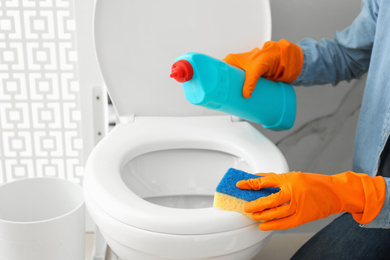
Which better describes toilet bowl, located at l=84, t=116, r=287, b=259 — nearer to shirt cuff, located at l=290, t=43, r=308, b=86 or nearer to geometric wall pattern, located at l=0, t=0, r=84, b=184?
shirt cuff, located at l=290, t=43, r=308, b=86

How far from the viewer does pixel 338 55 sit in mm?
977

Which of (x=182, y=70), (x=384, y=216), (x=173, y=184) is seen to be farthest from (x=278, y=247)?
(x=182, y=70)

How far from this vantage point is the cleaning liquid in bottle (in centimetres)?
77

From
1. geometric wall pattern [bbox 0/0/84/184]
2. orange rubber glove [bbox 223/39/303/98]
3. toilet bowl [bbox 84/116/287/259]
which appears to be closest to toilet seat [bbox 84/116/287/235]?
→ toilet bowl [bbox 84/116/287/259]

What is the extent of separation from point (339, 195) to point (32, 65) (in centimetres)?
81

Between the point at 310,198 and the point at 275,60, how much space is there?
36cm

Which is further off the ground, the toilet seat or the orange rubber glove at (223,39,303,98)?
the orange rubber glove at (223,39,303,98)

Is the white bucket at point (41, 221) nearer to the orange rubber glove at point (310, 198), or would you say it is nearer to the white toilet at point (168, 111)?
the white toilet at point (168, 111)

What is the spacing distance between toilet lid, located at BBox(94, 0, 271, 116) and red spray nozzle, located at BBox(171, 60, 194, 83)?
9.4 inches

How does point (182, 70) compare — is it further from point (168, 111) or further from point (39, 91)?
point (39, 91)

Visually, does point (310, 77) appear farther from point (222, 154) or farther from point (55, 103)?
point (55, 103)

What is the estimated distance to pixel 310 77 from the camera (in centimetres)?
98

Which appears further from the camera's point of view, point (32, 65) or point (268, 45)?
point (32, 65)

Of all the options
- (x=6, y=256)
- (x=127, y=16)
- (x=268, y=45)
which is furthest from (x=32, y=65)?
(x=268, y=45)
